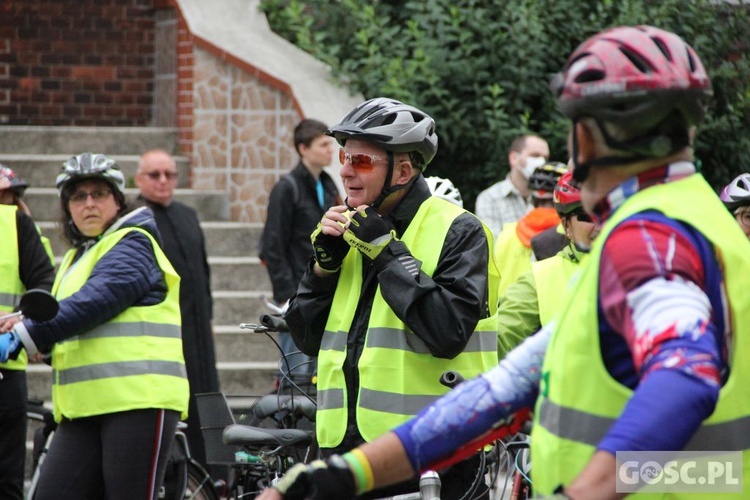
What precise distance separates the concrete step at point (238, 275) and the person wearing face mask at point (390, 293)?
6137mm

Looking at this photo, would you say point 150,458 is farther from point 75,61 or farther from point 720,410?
point 75,61

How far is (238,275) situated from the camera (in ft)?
36.1

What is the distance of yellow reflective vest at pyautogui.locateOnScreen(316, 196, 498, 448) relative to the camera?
4484 millimetres

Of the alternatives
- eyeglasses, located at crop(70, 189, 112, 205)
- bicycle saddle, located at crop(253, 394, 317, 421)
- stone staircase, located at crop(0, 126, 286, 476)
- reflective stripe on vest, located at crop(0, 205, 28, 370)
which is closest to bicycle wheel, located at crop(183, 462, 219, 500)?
reflective stripe on vest, located at crop(0, 205, 28, 370)

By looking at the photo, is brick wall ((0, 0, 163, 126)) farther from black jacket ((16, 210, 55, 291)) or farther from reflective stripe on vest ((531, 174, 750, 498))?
reflective stripe on vest ((531, 174, 750, 498))

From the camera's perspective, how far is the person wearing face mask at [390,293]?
4.48 m

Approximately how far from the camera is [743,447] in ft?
8.57

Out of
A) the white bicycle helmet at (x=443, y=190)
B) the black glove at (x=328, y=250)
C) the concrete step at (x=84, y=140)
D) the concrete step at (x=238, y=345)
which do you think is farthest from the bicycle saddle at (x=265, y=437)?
the concrete step at (x=84, y=140)

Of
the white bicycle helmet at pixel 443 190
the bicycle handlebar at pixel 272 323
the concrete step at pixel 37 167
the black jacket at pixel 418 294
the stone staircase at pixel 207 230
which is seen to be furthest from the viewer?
the concrete step at pixel 37 167

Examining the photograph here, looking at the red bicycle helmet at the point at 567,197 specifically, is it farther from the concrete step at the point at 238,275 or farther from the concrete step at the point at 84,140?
the concrete step at the point at 84,140

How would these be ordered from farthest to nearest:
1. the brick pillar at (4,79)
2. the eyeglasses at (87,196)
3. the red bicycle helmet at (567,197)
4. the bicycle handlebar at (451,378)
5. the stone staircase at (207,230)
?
the brick pillar at (4,79) < the stone staircase at (207,230) < the eyeglasses at (87,196) < the red bicycle helmet at (567,197) < the bicycle handlebar at (451,378)

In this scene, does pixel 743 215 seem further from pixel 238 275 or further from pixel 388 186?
pixel 238 275

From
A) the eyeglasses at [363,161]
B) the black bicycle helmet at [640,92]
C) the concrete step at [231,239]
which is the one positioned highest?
the black bicycle helmet at [640,92]

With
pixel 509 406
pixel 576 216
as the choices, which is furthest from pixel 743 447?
pixel 576 216
